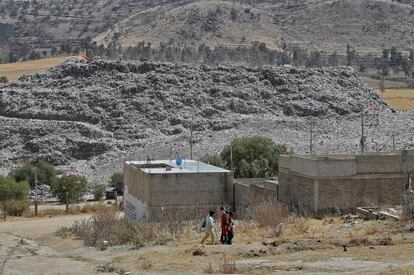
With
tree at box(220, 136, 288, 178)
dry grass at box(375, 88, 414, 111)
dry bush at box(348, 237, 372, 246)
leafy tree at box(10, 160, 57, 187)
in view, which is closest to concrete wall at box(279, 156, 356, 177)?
dry bush at box(348, 237, 372, 246)

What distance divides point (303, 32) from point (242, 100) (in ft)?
244

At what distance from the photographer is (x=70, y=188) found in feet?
152

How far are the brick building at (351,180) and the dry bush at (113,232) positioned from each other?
5270 millimetres

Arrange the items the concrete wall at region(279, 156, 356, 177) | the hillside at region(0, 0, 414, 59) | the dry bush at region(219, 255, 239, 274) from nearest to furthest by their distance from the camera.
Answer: the dry bush at region(219, 255, 239, 274) < the concrete wall at region(279, 156, 356, 177) < the hillside at region(0, 0, 414, 59)

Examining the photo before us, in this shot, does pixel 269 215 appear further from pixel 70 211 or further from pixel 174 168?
pixel 70 211

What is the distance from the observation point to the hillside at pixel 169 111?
198ft

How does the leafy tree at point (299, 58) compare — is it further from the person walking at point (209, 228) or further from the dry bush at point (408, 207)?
the person walking at point (209, 228)

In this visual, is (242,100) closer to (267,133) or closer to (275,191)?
(267,133)

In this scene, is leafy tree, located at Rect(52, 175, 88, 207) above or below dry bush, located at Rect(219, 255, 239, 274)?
below

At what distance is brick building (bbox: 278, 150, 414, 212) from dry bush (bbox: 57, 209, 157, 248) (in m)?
5.27

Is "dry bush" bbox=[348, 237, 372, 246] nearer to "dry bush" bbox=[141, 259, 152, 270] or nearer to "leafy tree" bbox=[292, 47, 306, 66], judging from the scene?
"dry bush" bbox=[141, 259, 152, 270]

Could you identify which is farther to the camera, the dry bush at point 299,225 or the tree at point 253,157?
the tree at point 253,157

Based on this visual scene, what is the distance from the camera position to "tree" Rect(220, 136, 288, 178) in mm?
45000

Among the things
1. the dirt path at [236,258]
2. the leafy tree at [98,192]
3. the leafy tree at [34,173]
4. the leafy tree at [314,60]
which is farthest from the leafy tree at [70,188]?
the leafy tree at [314,60]
